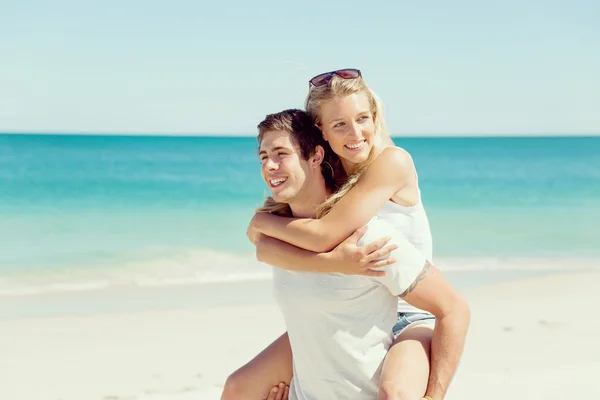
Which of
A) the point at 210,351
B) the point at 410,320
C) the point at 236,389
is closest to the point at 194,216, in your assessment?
the point at 210,351

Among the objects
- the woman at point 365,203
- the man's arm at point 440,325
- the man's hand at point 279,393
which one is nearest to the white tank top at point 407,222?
the woman at point 365,203

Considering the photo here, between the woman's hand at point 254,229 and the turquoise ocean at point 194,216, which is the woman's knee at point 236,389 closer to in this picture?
the woman's hand at point 254,229

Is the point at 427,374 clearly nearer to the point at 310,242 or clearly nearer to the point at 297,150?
the point at 310,242

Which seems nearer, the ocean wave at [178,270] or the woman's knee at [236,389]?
the woman's knee at [236,389]

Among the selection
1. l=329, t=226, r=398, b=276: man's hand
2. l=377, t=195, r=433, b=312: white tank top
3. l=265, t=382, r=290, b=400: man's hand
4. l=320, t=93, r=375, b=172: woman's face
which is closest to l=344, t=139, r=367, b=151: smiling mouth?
l=320, t=93, r=375, b=172: woman's face

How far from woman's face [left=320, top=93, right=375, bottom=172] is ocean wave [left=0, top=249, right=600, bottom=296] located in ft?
25.6

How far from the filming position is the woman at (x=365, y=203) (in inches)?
121

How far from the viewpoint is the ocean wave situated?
10.9 m

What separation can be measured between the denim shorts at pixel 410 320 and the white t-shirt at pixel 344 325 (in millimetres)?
64

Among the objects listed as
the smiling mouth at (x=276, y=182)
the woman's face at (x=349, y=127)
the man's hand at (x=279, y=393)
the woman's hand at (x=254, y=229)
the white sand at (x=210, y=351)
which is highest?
the woman's face at (x=349, y=127)

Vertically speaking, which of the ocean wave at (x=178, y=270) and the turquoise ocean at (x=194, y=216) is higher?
the ocean wave at (x=178, y=270)

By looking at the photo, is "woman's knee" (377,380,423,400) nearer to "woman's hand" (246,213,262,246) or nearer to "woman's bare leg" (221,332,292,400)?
"woman's bare leg" (221,332,292,400)

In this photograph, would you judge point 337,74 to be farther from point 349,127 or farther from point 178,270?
point 178,270

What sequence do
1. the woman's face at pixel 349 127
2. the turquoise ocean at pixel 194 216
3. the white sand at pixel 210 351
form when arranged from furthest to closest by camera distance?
the turquoise ocean at pixel 194 216, the white sand at pixel 210 351, the woman's face at pixel 349 127
